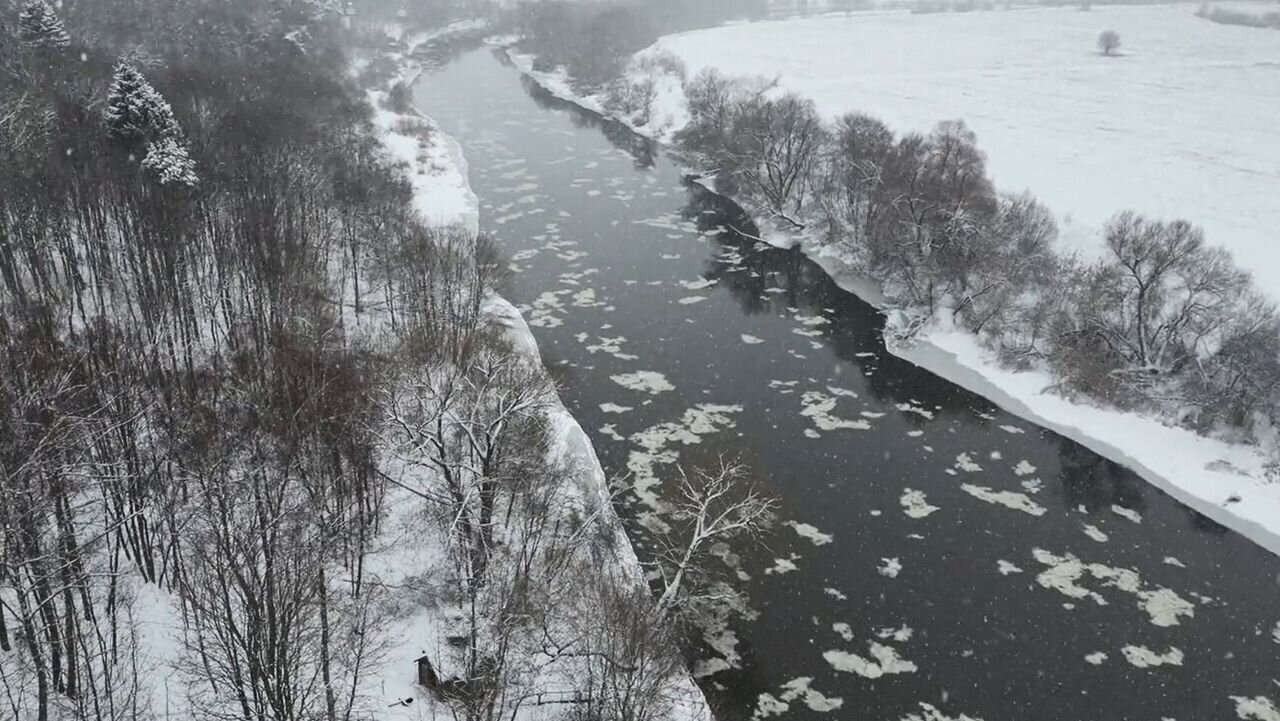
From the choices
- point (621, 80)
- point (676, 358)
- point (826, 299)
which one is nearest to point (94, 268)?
point (676, 358)

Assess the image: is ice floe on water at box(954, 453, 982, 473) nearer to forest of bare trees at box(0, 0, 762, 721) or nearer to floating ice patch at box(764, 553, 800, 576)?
floating ice patch at box(764, 553, 800, 576)

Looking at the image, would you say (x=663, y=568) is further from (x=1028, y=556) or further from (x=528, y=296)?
(x=528, y=296)

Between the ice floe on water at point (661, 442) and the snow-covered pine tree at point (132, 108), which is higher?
the snow-covered pine tree at point (132, 108)

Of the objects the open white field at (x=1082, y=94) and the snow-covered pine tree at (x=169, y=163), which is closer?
the snow-covered pine tree at (x=169, y=163)

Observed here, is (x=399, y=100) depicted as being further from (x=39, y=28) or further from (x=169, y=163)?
(x=169, y=163)

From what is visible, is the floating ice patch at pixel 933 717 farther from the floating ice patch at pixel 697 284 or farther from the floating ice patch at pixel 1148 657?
the floating ice patch at pixel 697 284

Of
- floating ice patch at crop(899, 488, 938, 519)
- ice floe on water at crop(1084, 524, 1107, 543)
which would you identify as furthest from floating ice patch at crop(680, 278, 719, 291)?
ice floe on water at crop(1084, 524, 1107, 543)

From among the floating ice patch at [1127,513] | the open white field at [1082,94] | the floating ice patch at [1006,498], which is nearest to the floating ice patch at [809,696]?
the floating ice patch at [1006,498]

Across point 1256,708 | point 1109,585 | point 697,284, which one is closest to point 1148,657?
point 1256,708
